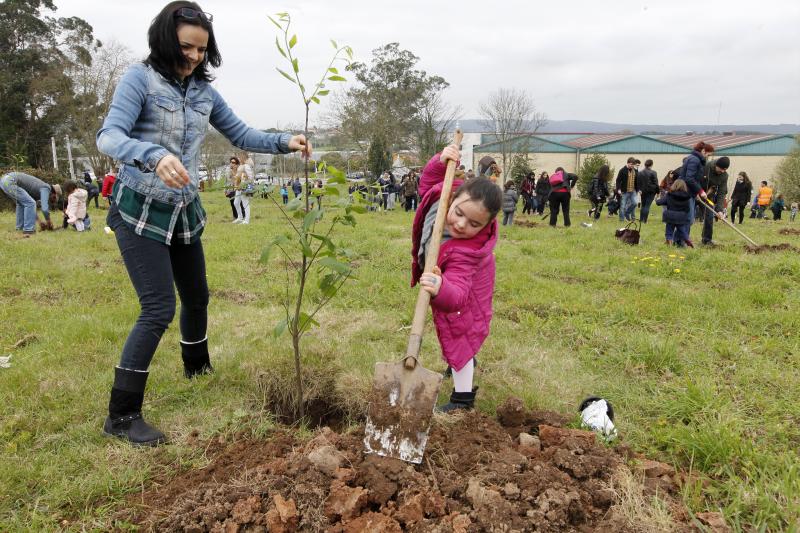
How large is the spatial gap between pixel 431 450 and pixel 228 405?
1.23 metres

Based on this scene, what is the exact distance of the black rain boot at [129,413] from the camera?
2.41 m

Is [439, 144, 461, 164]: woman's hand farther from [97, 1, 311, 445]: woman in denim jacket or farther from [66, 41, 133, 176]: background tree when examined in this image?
[66, 41, 133, 176]: background tree

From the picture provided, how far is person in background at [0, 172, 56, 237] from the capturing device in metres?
9.38

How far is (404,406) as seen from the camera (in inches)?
87.7

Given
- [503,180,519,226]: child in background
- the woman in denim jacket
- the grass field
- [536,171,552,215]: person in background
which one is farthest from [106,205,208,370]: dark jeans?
[536,171,552,215]: person in background

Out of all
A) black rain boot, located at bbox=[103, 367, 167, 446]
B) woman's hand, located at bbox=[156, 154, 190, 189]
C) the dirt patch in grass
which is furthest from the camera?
the dirt patch in grass

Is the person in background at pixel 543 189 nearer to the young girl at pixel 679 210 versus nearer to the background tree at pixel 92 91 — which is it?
the young girl at pixel 679 210

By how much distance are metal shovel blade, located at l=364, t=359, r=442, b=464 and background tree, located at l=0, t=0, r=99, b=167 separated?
28.5 m

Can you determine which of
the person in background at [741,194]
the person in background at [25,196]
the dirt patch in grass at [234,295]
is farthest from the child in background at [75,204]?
the person in background at [741,194]

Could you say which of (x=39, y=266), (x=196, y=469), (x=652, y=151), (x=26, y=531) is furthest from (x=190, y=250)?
(x=652, y=151)

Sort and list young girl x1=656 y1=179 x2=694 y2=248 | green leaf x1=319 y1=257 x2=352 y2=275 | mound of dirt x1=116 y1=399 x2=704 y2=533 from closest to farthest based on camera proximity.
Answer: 1. mound of dirt x1=116 y1=399 x2=704 y2=533
2. green leaf x1=319 y1=257 x2=352 y2=275
3. young girl x1=656 y1=179 x2=694 y2=248

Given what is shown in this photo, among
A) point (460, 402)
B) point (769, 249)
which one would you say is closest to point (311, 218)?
point (460, 402)

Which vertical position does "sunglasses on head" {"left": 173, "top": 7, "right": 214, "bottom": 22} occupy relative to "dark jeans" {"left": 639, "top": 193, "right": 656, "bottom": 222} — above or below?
above

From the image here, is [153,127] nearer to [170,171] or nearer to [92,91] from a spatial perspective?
[170,171]
